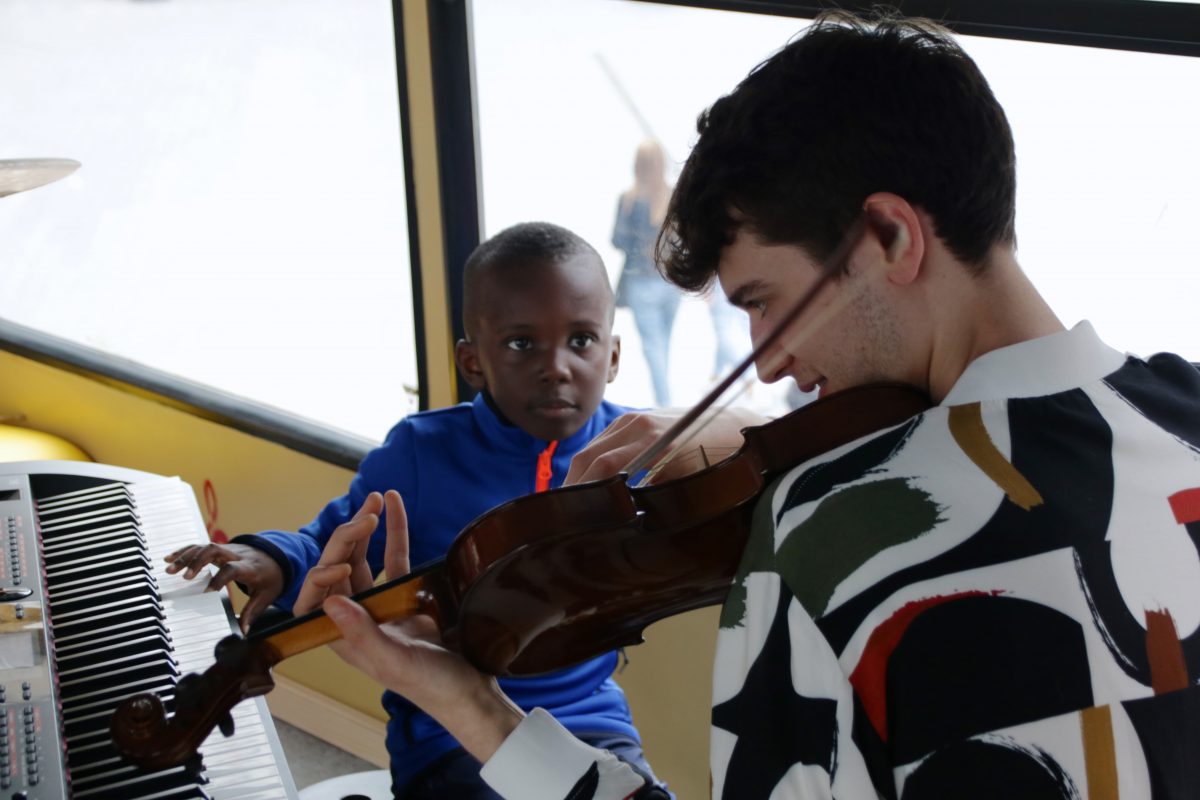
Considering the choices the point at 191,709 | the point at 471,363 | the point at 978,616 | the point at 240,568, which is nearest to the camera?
the point at 978,616

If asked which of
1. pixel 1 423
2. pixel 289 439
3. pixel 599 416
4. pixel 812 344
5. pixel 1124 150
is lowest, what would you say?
pixel 1 423

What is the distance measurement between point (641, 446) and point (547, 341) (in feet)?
1.37

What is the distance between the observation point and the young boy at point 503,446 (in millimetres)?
1479

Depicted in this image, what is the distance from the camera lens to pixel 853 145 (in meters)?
0.92

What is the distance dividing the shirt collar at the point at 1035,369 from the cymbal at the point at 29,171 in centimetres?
103

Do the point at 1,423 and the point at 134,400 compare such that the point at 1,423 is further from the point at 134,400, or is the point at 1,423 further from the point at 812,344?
the point at 812,344

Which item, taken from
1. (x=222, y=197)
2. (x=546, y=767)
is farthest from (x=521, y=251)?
(x=222, y=197)

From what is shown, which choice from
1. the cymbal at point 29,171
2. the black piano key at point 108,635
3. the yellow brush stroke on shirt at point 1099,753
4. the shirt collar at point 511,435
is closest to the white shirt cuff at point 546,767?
the yellow brush stroke on shirt at point 1099,753

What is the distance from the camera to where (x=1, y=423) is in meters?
2.88

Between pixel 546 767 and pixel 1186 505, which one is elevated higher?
pixel 1186 505

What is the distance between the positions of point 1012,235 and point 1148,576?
0.32m

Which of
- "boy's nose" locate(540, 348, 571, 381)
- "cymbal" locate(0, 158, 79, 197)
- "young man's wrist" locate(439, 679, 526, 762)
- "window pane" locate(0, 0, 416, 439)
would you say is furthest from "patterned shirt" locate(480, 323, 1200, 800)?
"window pane" locate(0, 0, 416, 439)

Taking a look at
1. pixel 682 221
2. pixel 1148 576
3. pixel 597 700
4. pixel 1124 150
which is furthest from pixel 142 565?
pixel 1124 150

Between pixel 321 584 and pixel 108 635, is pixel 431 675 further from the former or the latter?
pixel 108 635
